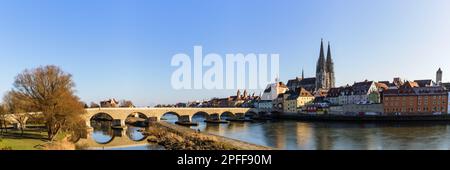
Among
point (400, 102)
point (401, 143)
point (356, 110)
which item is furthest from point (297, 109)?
point (401, 143)

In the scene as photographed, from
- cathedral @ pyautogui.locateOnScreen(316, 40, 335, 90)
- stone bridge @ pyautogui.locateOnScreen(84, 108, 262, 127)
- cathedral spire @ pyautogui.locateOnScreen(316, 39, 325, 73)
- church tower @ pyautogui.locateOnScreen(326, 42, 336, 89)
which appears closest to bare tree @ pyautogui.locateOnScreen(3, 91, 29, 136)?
stone bridge @ pyautogui.locateOnScreen(84, 108, 262, 127)

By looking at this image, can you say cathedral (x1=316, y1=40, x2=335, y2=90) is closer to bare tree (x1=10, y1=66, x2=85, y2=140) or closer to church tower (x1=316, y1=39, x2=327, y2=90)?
church tower (x1=316, y1=39, x2=327, y2=90)

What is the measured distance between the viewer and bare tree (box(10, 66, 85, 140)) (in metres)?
21.9

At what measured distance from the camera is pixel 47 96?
22328mm

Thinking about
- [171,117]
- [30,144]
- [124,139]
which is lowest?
[171,117]

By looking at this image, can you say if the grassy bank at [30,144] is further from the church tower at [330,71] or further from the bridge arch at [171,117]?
the church tower at [330,71]

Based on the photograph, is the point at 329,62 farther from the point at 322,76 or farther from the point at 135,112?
the point at 135,112

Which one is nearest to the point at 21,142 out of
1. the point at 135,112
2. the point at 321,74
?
the point at 135,112

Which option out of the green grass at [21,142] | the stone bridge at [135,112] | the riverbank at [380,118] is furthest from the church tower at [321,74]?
the green grass at [21,142]

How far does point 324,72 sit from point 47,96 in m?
81.1

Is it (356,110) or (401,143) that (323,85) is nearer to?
(356,110)

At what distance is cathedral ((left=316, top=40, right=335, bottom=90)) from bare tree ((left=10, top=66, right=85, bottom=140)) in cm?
7892
